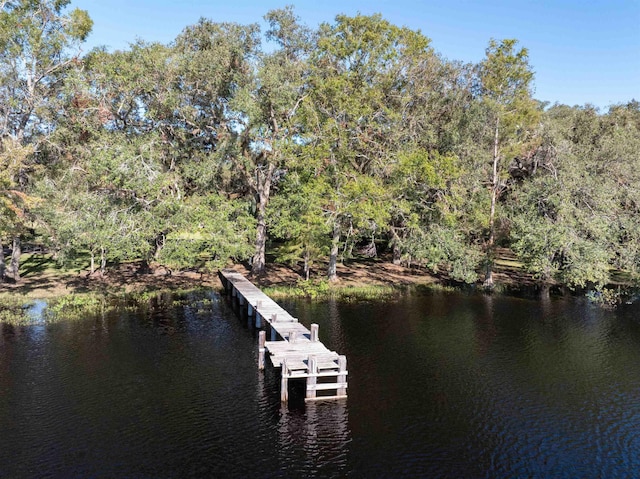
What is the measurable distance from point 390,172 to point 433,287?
12090 millimetres

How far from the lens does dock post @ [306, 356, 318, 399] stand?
20625 millimetres

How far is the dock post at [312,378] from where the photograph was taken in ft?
67.7

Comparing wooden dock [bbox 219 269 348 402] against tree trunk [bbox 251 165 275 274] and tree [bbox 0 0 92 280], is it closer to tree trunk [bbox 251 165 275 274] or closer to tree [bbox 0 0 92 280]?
tree trunk [bbox 251 165 275 274]

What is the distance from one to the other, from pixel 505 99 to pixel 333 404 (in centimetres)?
3422

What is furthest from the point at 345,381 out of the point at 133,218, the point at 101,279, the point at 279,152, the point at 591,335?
the point at 101,279

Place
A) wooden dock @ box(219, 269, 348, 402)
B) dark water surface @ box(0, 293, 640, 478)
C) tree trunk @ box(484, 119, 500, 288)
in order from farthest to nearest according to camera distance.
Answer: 1. tree trunk @ box(484, 119, 500, 288)
2. wooden dock @ box(219, 269, 348, 402)
3. dark water surface @ box(0, 293, 640, 478)

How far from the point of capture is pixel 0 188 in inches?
1316

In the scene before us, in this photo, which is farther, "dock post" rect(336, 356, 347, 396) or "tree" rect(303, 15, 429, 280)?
Result: "tree" rect(303, 15, 429, 280)

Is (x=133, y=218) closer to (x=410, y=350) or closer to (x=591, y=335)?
(x=410, y=350)

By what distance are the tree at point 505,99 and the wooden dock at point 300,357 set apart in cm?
2535

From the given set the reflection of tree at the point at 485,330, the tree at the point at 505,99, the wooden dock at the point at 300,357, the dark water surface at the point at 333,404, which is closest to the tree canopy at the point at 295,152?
the tree at the point at 505,99

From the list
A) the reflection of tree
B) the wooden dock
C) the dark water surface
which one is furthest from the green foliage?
the reflection of tree

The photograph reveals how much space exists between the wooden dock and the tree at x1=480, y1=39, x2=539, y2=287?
25.3 metres

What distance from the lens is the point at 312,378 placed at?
20703mm
